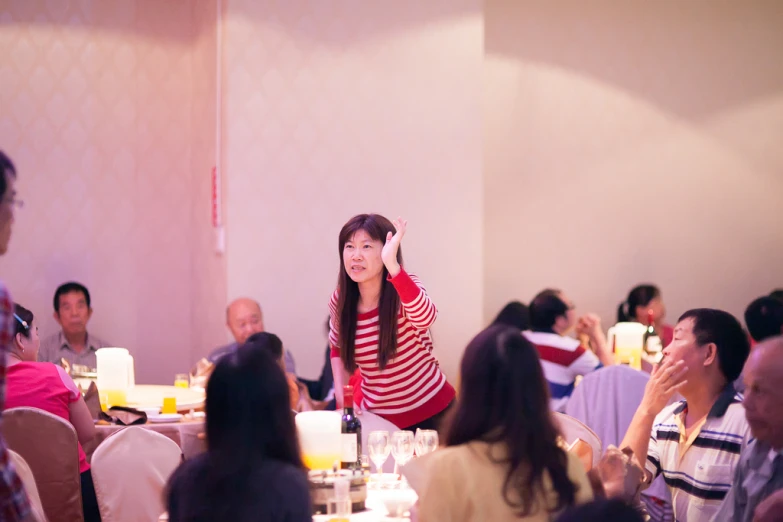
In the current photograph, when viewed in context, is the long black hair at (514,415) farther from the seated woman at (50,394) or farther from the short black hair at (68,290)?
the short black hair at (68,290)

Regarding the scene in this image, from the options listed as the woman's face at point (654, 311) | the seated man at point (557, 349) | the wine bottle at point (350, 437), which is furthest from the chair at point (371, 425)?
the woman's face at point (654, 311)

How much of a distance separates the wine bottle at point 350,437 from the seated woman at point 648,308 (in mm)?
4257

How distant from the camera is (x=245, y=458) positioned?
183cm

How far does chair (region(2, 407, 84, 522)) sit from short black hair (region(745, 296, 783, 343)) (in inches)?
132

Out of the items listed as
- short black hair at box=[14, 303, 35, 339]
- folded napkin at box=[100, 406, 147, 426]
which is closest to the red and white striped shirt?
folded napkin at box=[100, 406, 147, 426]

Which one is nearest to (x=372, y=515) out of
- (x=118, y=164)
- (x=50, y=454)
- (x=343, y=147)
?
(x=50, y=454)

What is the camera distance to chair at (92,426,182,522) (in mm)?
3068

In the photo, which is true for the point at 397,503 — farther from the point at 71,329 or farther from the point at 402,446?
the point at 71,329

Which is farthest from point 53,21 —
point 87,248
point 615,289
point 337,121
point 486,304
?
point 615,289

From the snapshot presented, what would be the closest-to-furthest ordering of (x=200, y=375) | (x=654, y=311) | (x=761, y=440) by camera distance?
(x=761, y=440), (x=200, y=375), (x=654, y=311)

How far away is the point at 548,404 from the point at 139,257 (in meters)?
4.87

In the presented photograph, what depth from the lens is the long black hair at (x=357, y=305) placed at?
143 inches

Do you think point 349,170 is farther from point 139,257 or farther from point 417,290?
point 417,290

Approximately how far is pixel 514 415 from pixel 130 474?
1681mm
